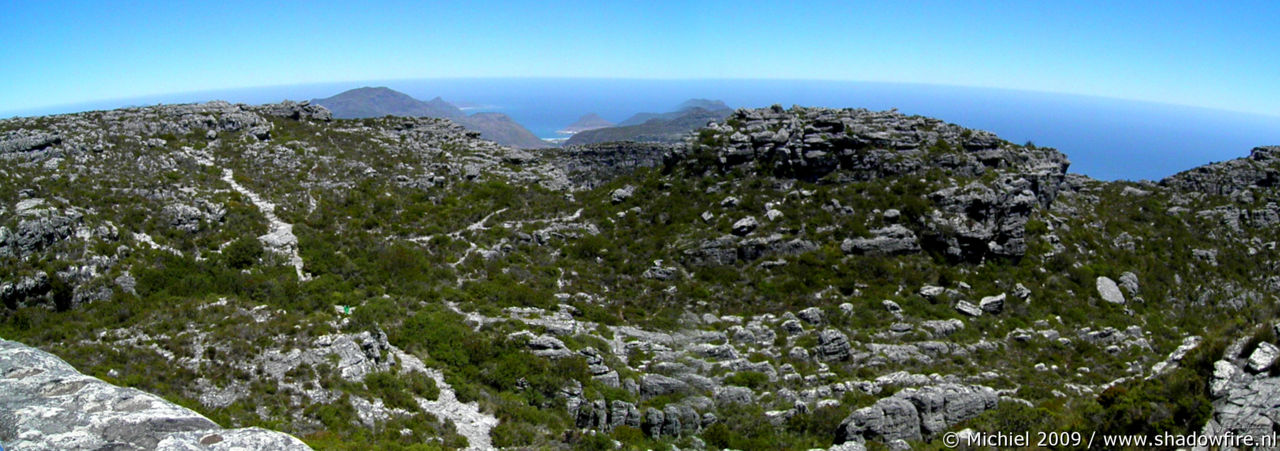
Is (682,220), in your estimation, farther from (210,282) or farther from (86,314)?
(86,314)

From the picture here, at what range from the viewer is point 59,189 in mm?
25844

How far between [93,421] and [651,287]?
21.5 m

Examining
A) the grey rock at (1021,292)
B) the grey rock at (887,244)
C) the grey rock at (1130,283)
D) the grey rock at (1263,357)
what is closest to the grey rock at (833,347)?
the grey rock at (887,244)

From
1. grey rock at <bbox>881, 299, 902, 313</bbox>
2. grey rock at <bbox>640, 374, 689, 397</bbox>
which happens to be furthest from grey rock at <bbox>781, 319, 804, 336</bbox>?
grey rock at <bbox>640, 374, 689, 397</bbox>

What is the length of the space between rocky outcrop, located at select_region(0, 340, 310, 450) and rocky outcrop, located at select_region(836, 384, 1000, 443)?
13.9 meters

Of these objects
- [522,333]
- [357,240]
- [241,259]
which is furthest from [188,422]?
[357,240]

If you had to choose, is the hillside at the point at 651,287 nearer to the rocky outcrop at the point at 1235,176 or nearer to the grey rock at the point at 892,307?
the rocky outcrop at the point at 1235,176

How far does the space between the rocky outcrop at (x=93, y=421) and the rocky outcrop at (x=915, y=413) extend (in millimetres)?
13917

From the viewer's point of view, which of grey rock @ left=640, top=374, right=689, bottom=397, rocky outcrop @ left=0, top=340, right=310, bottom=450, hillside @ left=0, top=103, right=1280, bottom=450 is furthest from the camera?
grey rock @ left=640, top=374, right=689, bottom=397

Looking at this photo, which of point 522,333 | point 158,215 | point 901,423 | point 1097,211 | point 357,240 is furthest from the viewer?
point 1097,211

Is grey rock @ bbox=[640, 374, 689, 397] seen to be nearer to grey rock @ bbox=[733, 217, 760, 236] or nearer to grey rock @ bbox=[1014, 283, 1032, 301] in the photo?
grey rock @ bbox=[733, 217, 760, 236]

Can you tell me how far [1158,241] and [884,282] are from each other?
1843cm

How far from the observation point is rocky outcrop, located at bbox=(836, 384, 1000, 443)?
50.5ft

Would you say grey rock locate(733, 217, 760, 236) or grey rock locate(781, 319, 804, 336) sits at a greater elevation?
grey rock locate(733, 217, 760, 236)
